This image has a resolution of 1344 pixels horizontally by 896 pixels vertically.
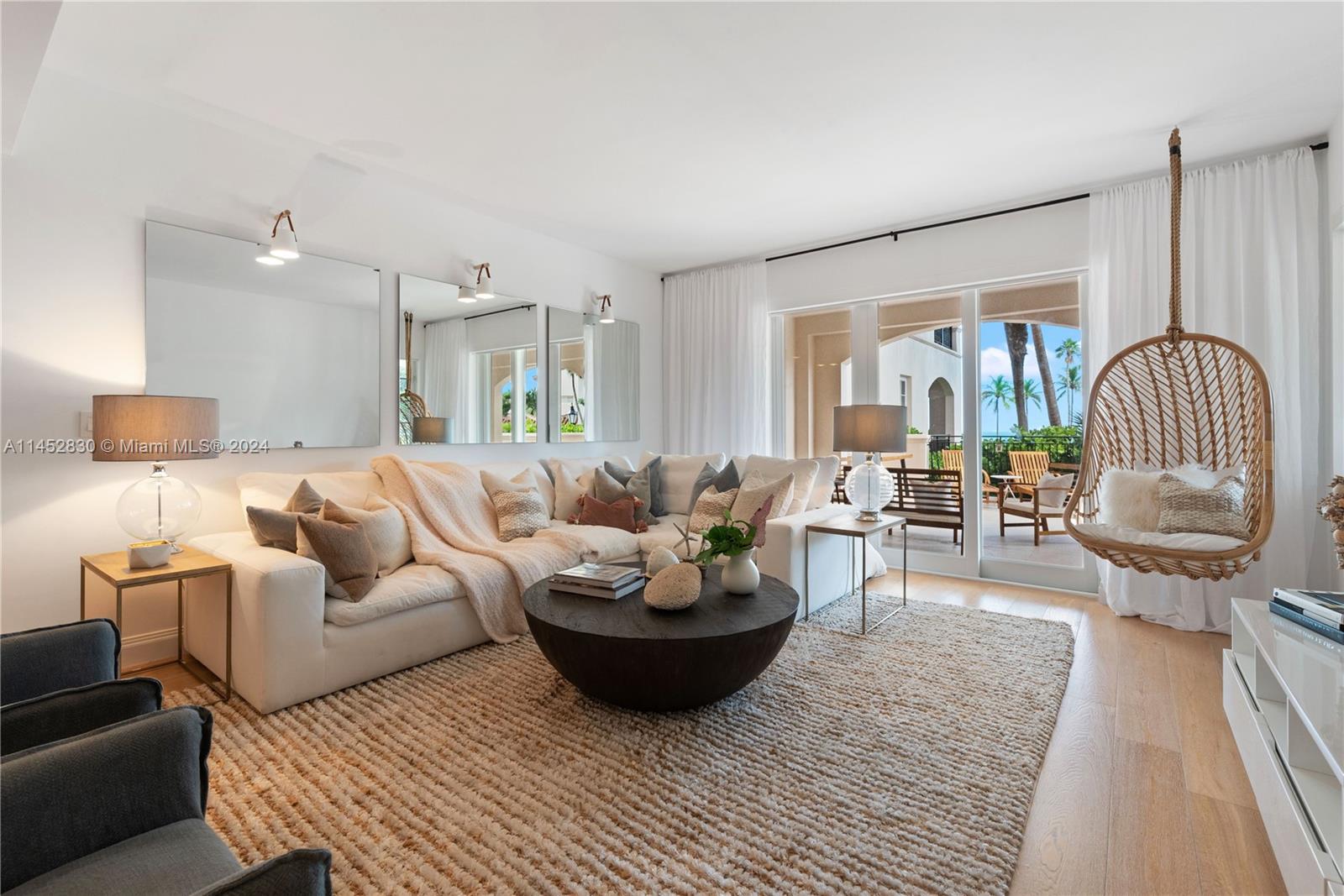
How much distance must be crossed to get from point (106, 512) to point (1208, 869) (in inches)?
158

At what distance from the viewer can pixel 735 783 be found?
1836 millimetres

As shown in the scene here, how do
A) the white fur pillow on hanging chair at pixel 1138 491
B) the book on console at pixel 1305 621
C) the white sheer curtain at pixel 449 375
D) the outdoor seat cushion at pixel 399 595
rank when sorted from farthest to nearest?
1. the white sheer curtain at pixel 449 375
2. the white fur pillow on hanging chair at pixel 1138 491
3. the outdoor seat cushion at pixel 399 595
4. the book on console at pixel 1305 621

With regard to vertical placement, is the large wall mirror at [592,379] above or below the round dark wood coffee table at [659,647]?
above

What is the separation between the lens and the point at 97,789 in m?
0.96

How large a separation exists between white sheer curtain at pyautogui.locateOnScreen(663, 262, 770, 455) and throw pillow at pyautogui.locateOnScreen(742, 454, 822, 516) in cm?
109

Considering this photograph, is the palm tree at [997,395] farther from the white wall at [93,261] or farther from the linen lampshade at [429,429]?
the white wall at [93,261]

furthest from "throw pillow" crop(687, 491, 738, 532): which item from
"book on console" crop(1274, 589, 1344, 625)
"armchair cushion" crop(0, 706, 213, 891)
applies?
"armchair cushion" crop(0, 706, 213, 891)

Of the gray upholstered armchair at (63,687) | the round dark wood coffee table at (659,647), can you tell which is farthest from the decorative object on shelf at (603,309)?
the gray upholstered armchair at (63,687)

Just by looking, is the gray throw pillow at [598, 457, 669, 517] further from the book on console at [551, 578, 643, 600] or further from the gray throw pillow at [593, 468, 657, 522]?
the book on console at [551, 578, 643, 600]

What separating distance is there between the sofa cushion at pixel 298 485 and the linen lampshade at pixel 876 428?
2.72 metres

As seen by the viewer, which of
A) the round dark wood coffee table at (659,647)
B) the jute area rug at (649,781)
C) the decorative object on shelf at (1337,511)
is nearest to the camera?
the jute area rug at (649,781)

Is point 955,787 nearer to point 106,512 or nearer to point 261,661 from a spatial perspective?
point 261,661

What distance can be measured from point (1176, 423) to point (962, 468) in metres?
1.27

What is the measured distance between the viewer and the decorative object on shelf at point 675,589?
7.51 ft
